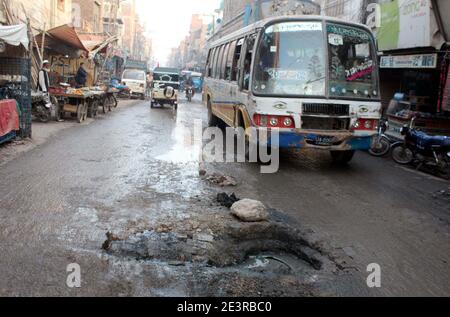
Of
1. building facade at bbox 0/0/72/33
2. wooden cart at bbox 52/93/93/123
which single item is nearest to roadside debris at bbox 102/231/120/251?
wooden cart at bbox 52/93/93/123

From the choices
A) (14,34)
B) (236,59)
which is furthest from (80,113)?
(236,59)

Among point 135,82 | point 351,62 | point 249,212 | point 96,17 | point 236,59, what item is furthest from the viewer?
point 96,17

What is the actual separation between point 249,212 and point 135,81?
25957 millimetres

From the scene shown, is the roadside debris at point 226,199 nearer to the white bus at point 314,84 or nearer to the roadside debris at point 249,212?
the roadside debris at point 249,212

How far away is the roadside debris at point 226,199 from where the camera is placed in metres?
5.91

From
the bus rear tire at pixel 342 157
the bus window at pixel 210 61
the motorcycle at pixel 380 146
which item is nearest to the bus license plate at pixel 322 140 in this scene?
the bus rear tire at pixel 342 157

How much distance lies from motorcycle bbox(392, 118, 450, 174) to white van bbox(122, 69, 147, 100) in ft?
72.7

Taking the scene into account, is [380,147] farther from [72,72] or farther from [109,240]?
[72,72]

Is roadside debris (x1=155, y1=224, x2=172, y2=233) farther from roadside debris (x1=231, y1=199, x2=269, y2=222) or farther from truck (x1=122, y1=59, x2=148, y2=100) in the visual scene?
truck (x1=122, y1=59, x2=148, y2=100)

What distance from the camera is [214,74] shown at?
1434 centimetres

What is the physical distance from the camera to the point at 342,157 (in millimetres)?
9570

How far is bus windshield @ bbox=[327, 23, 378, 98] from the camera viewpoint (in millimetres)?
8570

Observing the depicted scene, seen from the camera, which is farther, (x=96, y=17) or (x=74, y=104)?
(x=96, y=17)
